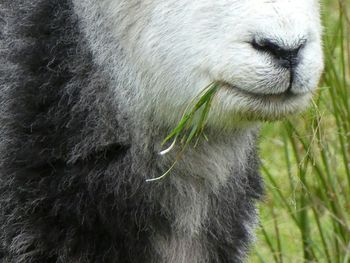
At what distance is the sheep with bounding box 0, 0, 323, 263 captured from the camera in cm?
439

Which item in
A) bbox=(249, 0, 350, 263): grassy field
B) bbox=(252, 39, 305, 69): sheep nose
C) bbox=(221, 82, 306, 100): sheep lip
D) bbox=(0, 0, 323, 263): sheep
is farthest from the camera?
bbox=(249, 0, 350, 263): grassy field

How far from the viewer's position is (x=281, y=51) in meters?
3.92

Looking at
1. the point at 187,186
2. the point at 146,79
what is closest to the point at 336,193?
the point at 187,186

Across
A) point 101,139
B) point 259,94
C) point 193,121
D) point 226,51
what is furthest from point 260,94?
point 101,139

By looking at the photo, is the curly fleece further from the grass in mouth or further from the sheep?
the grass in mouth

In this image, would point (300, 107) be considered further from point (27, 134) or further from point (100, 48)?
point (27, 134)

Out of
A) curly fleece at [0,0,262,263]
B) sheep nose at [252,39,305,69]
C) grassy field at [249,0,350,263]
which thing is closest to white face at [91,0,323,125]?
sheep nose at [252,39,305,69]

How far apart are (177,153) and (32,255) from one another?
2.51ft

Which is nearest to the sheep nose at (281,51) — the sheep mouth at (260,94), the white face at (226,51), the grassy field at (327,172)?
the white face at (226,51)

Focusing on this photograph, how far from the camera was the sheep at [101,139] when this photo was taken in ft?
14.4

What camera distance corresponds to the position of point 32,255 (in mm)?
4496

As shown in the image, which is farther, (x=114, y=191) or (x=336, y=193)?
(x=336, y=193)

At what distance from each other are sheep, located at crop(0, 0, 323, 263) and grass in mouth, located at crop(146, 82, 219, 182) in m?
0.04

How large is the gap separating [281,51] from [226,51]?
0.24 m
